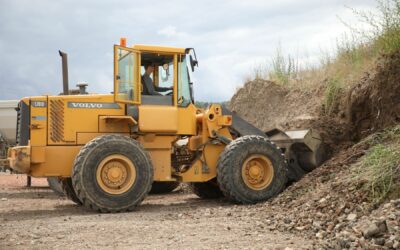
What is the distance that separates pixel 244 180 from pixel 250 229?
3023 millimetres

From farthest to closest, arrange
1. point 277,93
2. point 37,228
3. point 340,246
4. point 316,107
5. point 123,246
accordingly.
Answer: point 277,93 → point 316,107 → point 37,228 → point 123,246 → point 340,246

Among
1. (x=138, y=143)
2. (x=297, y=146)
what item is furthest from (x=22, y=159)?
(x=297, y=146)

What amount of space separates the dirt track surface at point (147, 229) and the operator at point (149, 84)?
6.51 feet

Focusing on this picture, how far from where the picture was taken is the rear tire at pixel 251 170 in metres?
9.80

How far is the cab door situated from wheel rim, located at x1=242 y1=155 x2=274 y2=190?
2193 mm

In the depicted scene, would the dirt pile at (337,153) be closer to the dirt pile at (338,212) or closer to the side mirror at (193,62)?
the dirt pile at (338,212)

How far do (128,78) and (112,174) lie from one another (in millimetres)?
1666

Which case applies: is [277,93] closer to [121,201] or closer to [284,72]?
[284,72]

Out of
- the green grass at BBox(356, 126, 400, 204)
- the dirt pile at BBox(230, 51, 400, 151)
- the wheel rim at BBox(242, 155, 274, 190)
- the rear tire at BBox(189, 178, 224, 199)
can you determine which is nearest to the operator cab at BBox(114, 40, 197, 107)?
the wheel rim at BBox(242, 155, 274, 190)

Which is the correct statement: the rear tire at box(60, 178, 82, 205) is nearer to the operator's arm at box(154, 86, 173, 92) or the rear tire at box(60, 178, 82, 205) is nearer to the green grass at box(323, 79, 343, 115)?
the operator's arm at box(154, 86, 173, 92)

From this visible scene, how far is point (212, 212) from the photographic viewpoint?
8.66 m

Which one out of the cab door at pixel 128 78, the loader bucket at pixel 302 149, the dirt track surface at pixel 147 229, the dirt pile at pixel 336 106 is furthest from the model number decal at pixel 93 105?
the dirt pile at pixel 336 106

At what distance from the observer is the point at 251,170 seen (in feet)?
33.0

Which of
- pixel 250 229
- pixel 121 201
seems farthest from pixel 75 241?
pixel 121 201
